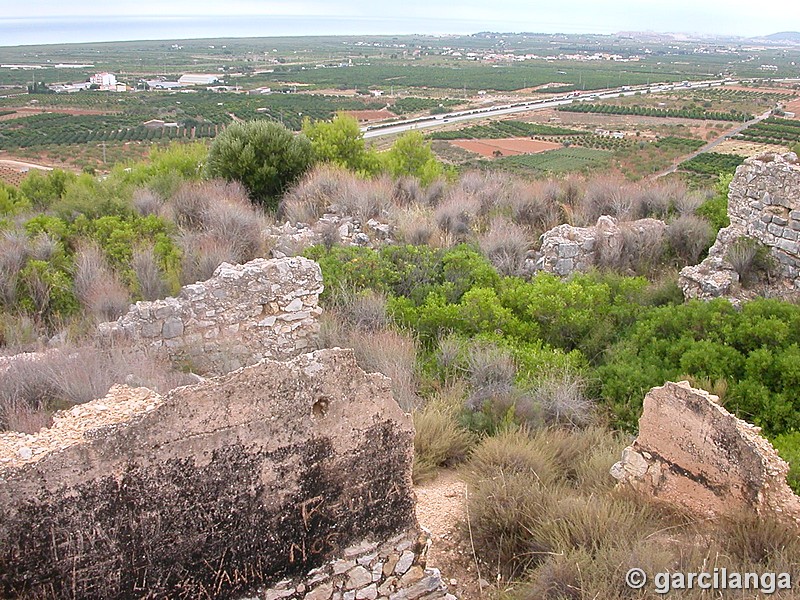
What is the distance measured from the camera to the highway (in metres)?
54.6

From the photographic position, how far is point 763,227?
28.0 feet

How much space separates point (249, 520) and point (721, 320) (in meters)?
5.57

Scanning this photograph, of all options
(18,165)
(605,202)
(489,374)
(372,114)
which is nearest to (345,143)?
(605,202)

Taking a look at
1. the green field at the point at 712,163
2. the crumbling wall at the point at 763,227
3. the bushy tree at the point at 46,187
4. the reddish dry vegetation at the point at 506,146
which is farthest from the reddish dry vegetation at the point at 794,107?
the bushy tree at the point at 46,187

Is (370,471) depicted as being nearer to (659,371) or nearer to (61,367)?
(61,367)

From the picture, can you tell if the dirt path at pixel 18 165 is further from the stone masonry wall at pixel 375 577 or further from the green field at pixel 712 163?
the stone masonry wall at pixel 375 577

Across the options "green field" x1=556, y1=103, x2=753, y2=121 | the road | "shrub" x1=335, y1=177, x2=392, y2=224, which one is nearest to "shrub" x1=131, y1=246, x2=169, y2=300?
"shrub" x1=335, y1=177, x2=392, y2=224

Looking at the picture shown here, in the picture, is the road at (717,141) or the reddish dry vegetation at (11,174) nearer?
the reddish dry vegetation at (11,174)

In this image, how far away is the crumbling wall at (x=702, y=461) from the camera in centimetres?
384

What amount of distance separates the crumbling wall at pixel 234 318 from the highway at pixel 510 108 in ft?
121

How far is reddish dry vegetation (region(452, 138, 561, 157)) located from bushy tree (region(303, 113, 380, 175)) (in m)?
30.1

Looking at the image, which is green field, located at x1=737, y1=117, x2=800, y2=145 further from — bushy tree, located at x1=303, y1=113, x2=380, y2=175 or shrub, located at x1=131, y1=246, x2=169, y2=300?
shrub, located at x1=131, y1=246, x2=169, y2=300

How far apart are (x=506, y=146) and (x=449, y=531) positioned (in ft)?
153

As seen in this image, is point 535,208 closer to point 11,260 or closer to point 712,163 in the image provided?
point 11,260
